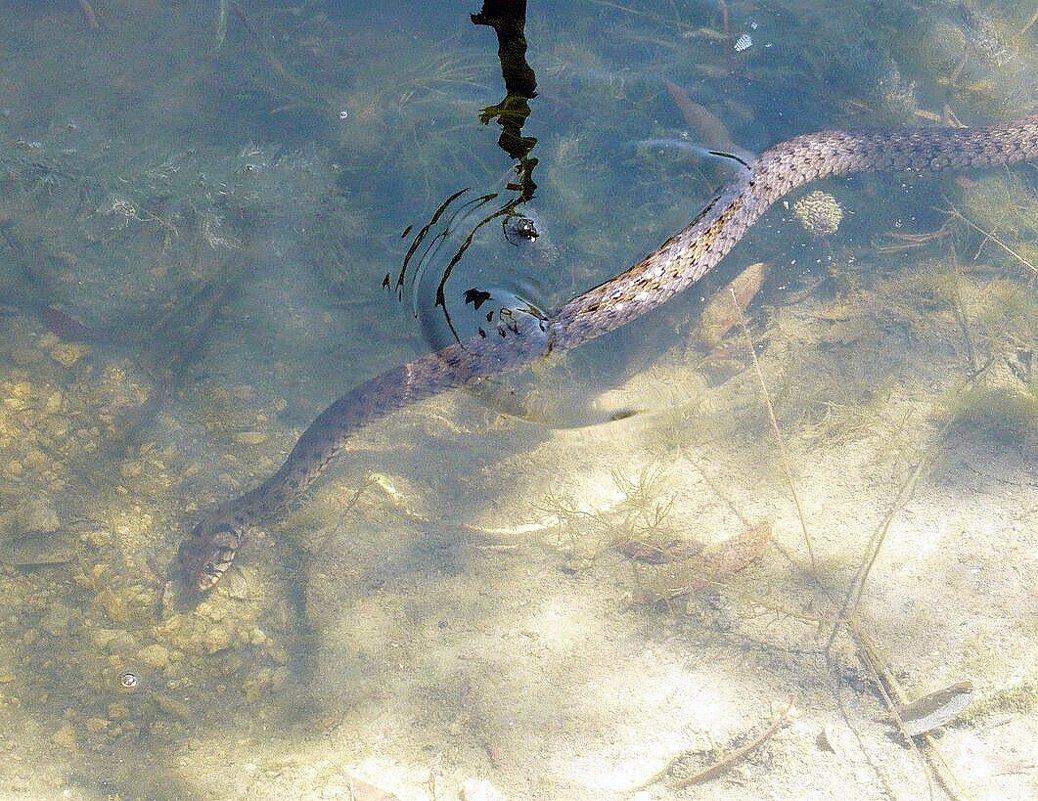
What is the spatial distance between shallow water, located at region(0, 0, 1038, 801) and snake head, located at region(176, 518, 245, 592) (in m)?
0.11

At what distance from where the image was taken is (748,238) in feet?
17.9

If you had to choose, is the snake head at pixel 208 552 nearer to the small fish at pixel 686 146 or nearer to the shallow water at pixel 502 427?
the shallow water at pixel 502 427

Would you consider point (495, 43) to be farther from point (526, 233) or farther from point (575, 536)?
point (575, 536)

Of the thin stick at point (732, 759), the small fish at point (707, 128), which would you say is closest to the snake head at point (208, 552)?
the thin stick at point (732, 759)

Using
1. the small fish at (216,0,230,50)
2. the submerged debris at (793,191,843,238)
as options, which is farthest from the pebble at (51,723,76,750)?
the submerged debris at (793,191,843,238)

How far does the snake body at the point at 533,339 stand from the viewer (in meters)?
4.59

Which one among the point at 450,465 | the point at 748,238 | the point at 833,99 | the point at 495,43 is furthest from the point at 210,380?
the point at 833,99

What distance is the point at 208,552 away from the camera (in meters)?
4.49

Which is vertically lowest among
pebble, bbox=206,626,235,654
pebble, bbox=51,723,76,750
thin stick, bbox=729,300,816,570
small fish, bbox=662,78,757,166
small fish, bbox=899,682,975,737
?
pebble, bbox=51,723,76,750

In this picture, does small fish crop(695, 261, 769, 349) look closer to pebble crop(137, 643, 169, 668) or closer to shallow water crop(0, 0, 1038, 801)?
shallow water crop(0, 0, 1038, 801)

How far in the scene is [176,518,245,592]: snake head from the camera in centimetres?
443

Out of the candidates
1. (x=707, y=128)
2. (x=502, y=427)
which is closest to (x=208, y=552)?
(x=502, y=427)

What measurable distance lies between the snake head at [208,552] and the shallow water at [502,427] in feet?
0.35

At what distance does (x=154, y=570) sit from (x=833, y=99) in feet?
20.0
